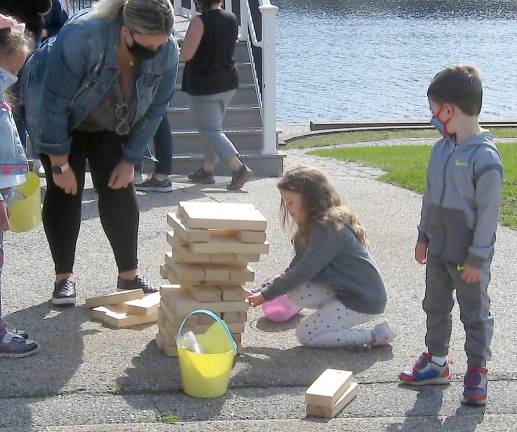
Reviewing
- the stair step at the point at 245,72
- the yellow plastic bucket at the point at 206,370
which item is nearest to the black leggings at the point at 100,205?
the yellow plastic bucket at the point at 206,370

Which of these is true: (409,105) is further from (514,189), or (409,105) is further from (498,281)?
(498,281)

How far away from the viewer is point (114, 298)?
5.96 meters

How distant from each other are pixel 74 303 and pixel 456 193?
2417 mm

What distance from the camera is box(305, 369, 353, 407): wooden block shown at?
4.66m

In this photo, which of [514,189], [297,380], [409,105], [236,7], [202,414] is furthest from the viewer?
[409,105]

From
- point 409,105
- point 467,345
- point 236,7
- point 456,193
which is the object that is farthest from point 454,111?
point 409,105

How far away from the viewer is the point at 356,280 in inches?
223

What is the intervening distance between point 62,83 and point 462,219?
2143mm

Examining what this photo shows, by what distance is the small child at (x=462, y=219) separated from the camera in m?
4.70

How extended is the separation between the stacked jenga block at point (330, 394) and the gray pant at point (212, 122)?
532 cm

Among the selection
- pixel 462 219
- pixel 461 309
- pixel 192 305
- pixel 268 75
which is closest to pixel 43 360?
pixel 192 305

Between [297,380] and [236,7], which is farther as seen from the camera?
[236,7]

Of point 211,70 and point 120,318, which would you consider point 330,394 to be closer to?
point 120,318

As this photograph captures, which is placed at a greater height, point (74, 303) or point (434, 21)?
point (74, 303)
